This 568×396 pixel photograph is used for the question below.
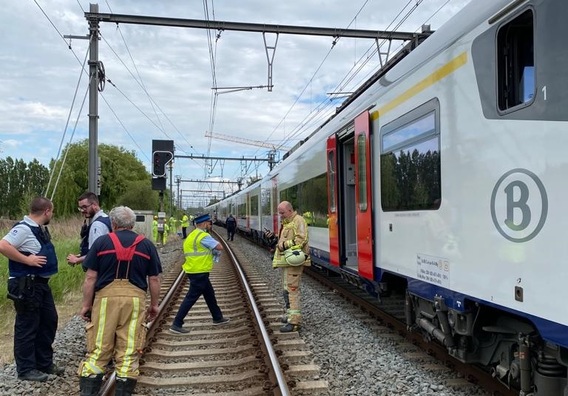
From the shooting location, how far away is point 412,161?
5.26 m

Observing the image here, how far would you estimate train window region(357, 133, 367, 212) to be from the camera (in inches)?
263

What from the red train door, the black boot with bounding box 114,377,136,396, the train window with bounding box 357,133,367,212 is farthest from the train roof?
the black boot with bounding box 114,377,136,396

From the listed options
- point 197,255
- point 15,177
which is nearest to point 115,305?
point 197,255

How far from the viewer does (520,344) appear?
3.71m

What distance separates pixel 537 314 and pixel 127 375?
324 centimetres

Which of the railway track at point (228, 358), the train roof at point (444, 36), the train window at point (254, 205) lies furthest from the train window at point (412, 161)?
the train window at point (254, 205)

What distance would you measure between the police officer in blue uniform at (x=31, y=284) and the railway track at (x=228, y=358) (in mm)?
935

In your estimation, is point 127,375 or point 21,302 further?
point 21,302

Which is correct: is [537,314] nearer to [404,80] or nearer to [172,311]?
[404,80]

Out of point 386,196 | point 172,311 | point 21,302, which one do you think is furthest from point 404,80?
point 172,311

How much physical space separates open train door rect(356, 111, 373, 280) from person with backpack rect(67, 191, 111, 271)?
311 centimetres

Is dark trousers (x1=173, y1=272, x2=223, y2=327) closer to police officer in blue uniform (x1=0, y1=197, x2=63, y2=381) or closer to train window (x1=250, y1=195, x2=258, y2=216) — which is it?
police officer in blue uniform (x1=0, y1=197, x2=63, y2=381)

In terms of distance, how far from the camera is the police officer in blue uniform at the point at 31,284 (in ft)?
17.1

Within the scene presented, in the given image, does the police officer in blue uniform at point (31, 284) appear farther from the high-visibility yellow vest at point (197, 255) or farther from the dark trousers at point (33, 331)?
the high-visibility yellow vest at point (197, 255)
